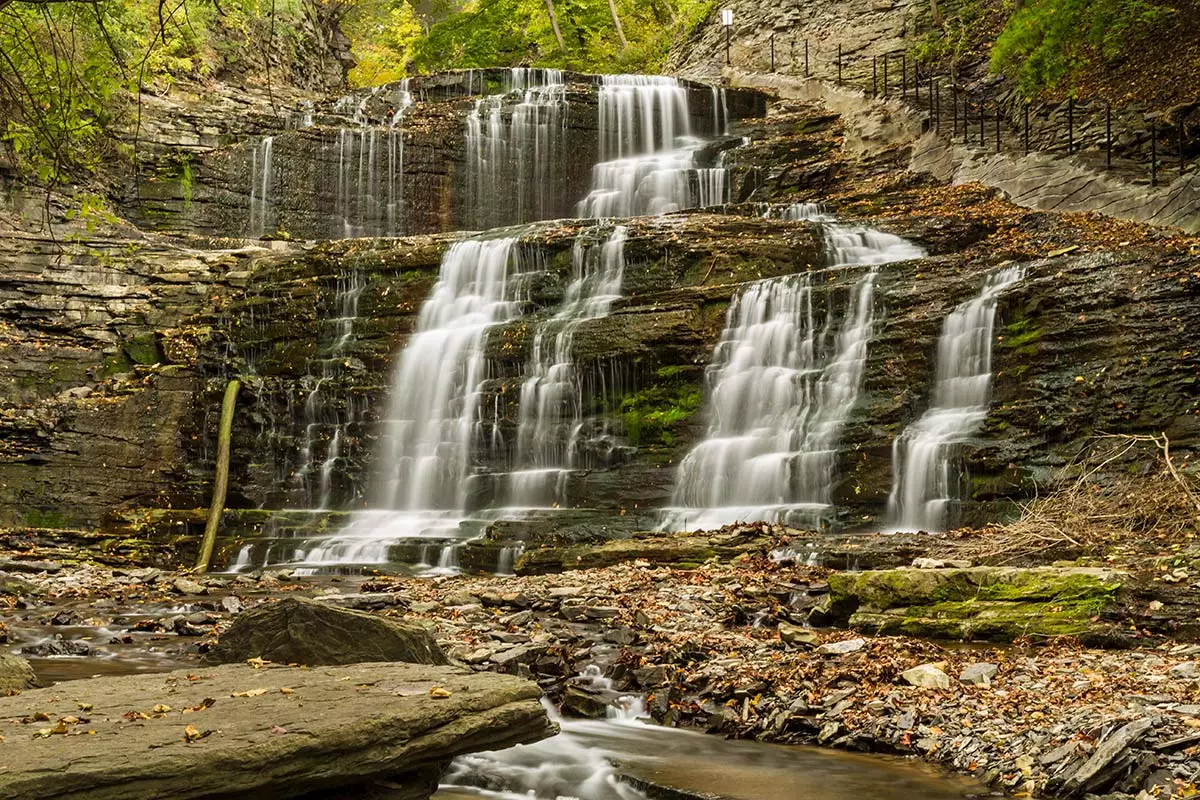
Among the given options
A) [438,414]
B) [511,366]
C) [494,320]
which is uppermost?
[494,320]

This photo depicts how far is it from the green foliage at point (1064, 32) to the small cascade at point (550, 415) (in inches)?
343

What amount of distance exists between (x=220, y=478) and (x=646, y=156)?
46.2 feet

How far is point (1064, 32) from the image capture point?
17.0m

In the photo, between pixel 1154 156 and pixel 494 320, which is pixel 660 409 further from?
pixel 1154 156

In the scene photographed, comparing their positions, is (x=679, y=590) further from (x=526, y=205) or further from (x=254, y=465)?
(x=526, y=205)

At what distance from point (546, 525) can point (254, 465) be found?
5847 mm

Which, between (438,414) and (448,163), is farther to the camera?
(448,163)

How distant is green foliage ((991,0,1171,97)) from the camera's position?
16.5 m

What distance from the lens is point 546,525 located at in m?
13.3

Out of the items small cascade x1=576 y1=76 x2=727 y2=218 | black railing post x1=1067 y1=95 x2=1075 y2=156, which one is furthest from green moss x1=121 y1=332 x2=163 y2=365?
black railing post x1=1067 y1=95 x2=1075 y2=156

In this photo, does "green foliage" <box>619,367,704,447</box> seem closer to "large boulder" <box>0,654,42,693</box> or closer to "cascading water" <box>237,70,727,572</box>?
"cascading water" <box>237,70,727,572</box>

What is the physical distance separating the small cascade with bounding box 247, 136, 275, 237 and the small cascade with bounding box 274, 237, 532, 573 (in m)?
7.14

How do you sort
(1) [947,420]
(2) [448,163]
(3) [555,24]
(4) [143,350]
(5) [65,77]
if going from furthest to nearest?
(3) [555,24], (2) [448,163], (4) [143,350], (1) [947,420], (5) [65,77]

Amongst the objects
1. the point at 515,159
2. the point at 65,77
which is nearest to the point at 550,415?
the point at 65,77
